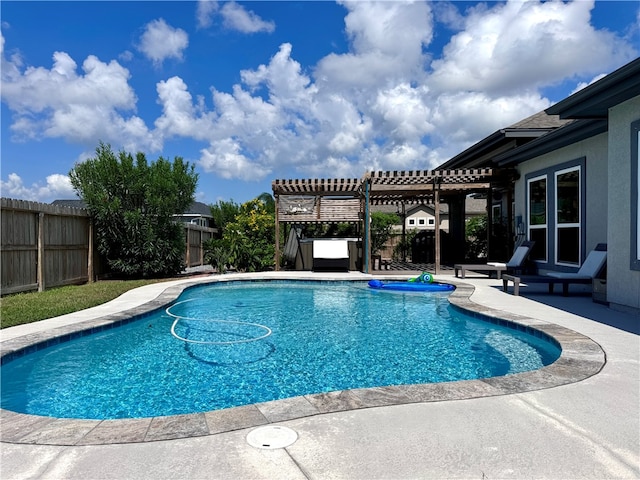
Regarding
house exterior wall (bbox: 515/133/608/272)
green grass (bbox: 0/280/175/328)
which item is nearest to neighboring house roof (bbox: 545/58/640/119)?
house exterior wall (bbox: 515/133/608/272)

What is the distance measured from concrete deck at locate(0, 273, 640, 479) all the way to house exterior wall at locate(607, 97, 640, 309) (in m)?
3.53

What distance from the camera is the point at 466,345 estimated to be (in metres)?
6.07

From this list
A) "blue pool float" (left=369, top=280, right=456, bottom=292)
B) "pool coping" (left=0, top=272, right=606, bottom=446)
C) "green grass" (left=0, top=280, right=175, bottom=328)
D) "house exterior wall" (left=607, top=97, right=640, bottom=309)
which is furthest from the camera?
"blue pool float" (left=369, top=280, right=456, bottom=292)

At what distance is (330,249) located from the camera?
14.9 m

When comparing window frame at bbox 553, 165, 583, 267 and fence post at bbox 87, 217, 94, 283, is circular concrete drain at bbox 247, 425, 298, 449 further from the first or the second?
fence post at bbox 87, 217, 94, 283

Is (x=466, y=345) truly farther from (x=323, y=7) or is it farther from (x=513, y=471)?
(x=323, y=7)

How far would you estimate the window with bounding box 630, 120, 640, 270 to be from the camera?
6441mm

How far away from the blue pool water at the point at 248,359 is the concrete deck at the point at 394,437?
114cm

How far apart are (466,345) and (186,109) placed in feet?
59.8

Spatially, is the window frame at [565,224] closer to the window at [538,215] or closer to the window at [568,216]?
the window at [568,216]

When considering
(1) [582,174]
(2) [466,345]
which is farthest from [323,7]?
(2) [466,345]

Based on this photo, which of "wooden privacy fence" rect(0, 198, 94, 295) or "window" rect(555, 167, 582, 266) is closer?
"wooden privacy fence" rect(0, 198, 94, 295)

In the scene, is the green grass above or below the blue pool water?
above

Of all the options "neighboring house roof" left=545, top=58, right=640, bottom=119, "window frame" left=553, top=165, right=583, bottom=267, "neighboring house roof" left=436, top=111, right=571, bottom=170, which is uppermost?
"neighboring house roof" left=436, top=111, right=571, bottom=170
